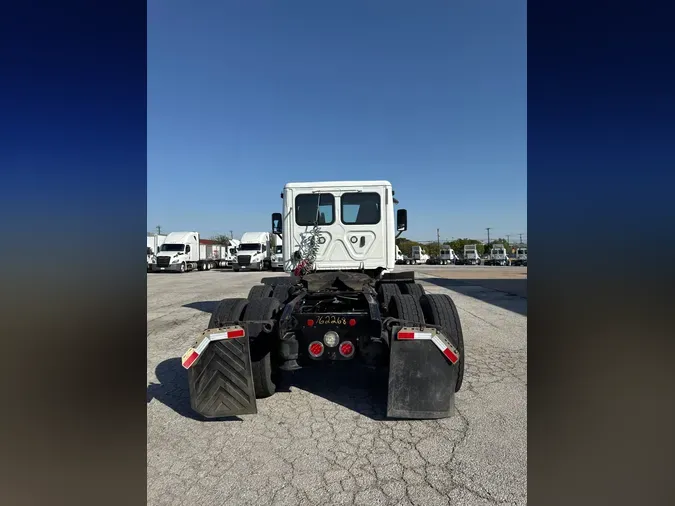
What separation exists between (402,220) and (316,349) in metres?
3.67

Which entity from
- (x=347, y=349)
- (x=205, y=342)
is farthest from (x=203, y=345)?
(x=347, y=349)

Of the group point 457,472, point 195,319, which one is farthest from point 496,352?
point 195,319

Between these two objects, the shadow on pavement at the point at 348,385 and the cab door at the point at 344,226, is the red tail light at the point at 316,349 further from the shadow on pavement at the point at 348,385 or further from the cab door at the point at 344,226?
the cab door at the point at 344,226

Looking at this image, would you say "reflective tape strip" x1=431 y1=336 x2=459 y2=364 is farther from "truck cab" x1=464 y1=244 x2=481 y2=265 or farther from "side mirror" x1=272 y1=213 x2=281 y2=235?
"truck cab" x1=464 y1=244 x2=481 y2=265

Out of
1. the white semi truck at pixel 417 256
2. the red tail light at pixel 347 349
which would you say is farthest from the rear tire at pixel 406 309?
the white semi truck at pixel 417 256

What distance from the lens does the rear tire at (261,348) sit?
355 cm

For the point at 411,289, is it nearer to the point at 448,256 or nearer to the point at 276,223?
the point at 276,223

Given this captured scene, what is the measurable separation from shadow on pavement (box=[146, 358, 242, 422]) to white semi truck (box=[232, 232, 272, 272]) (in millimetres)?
23675

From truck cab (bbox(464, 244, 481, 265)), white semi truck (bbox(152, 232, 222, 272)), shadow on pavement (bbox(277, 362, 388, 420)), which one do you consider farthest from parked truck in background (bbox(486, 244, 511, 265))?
shadow on pavement (bbox(277, 362, 388, 420))

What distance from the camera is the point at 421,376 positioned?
123 inches
